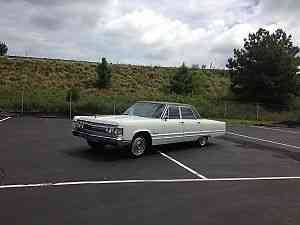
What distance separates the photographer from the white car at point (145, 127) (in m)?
10.1

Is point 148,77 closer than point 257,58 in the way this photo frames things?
No

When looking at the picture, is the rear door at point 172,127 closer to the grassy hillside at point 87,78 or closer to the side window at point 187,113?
the side window at point 187,113

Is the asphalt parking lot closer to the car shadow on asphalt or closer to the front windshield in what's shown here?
the car shadow on asphalt

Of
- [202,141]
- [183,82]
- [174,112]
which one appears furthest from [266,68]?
[174,112]

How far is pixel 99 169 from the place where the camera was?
8.73 meters

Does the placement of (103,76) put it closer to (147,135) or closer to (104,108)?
(104,108)

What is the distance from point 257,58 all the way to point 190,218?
3437 centimetres

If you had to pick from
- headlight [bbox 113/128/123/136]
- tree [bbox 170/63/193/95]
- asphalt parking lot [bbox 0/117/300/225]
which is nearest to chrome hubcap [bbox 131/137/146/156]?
asphalt parking lot [bbox 0/117/300/225]

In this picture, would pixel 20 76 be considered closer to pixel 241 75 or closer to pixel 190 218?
pixel 241 75

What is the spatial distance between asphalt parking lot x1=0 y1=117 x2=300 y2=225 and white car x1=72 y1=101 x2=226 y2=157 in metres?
0.44

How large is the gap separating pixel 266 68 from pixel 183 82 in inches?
380

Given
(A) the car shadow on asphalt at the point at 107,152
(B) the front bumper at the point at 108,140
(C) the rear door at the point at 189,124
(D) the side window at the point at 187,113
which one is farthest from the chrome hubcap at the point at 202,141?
(B) the front bumper at the point at 108,140

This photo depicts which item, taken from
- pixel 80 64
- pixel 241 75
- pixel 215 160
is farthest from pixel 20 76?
pixel 215 160

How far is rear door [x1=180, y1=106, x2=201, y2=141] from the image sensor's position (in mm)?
12561
